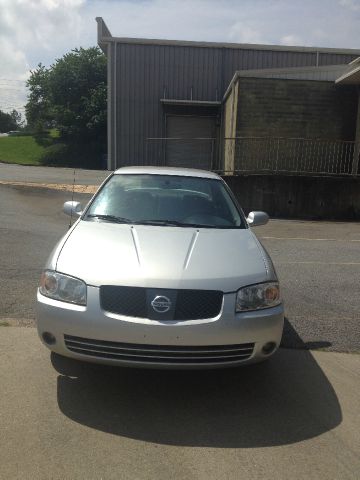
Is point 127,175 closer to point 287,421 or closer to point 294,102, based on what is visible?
point 287,421

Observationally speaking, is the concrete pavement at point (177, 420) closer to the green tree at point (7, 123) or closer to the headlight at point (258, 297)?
the headlight at point (258, 297)

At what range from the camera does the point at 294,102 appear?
16.0m

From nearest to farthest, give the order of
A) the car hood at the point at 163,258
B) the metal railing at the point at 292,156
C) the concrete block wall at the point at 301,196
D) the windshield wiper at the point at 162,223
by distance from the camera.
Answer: the car hood at the point at 163,258 → the windshield wiper at the point at 162,223 → the concrete block wall at the point at 301,196 → the metal railing at the point at 292,156

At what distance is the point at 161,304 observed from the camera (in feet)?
10.8

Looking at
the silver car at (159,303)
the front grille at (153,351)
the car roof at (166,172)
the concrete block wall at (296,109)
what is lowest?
the front grille at (153,351)

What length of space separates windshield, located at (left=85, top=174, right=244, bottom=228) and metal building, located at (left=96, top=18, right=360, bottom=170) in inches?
626

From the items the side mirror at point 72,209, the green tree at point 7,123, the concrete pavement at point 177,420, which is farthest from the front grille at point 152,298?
the green tree at point 7,123

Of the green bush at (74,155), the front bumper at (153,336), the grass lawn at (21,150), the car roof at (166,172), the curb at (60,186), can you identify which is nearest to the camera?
the front bumper at (153,336)

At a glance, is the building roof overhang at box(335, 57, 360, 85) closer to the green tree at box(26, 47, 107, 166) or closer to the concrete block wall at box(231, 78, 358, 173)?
the concrete block wall at box(231, 78, 358, 173)

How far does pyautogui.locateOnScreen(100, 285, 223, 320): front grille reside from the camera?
330 centimetres

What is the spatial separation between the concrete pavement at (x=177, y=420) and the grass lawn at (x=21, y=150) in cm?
3125

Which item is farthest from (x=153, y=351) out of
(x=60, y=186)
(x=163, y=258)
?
(x=60, y=186)

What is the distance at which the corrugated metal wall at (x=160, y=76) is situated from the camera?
2136cm

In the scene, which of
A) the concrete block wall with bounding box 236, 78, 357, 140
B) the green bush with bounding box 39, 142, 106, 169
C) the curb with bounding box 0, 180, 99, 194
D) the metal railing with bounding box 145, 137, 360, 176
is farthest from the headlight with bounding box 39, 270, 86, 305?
the green bush with bounding box 39, 142, 106, 169
